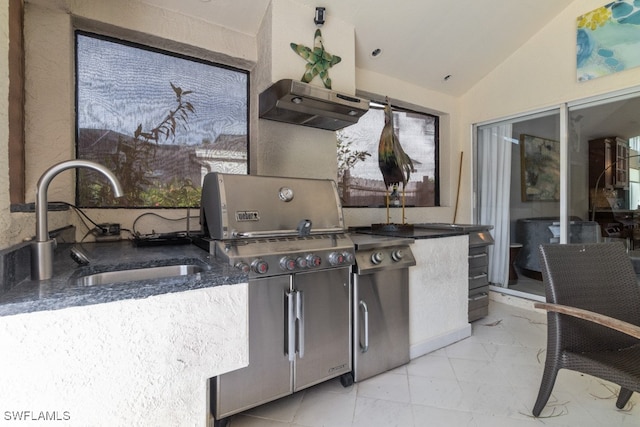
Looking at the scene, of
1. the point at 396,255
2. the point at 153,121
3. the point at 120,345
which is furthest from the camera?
the point at 153,121

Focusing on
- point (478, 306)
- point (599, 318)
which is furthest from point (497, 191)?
point (599, 318)

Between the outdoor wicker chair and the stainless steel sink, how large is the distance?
1682 mm

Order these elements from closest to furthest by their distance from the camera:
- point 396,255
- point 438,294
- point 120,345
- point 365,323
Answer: point 120,345, point 365,323, point 396,255, point 438,294

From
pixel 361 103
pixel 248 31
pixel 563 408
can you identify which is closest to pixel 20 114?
pixel 248 31

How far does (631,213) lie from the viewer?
280cm

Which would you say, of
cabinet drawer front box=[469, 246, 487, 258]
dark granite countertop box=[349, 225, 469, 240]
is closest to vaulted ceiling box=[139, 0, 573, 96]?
dark granite countertop box=[349, 225, 469, 240]

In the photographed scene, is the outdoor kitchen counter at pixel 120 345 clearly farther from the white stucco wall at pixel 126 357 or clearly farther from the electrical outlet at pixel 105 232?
the electrical outlet at pixel 105 232

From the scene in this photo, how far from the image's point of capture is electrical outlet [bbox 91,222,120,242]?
6.23ft

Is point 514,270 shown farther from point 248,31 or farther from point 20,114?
point 20,114

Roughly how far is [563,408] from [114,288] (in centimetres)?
227

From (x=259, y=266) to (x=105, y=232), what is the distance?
1.16m

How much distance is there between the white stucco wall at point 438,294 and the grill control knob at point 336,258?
27.7 inches

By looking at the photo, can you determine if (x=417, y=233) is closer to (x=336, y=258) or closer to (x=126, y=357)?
(x=336, y=258)

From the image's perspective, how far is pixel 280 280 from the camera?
1600 mm
